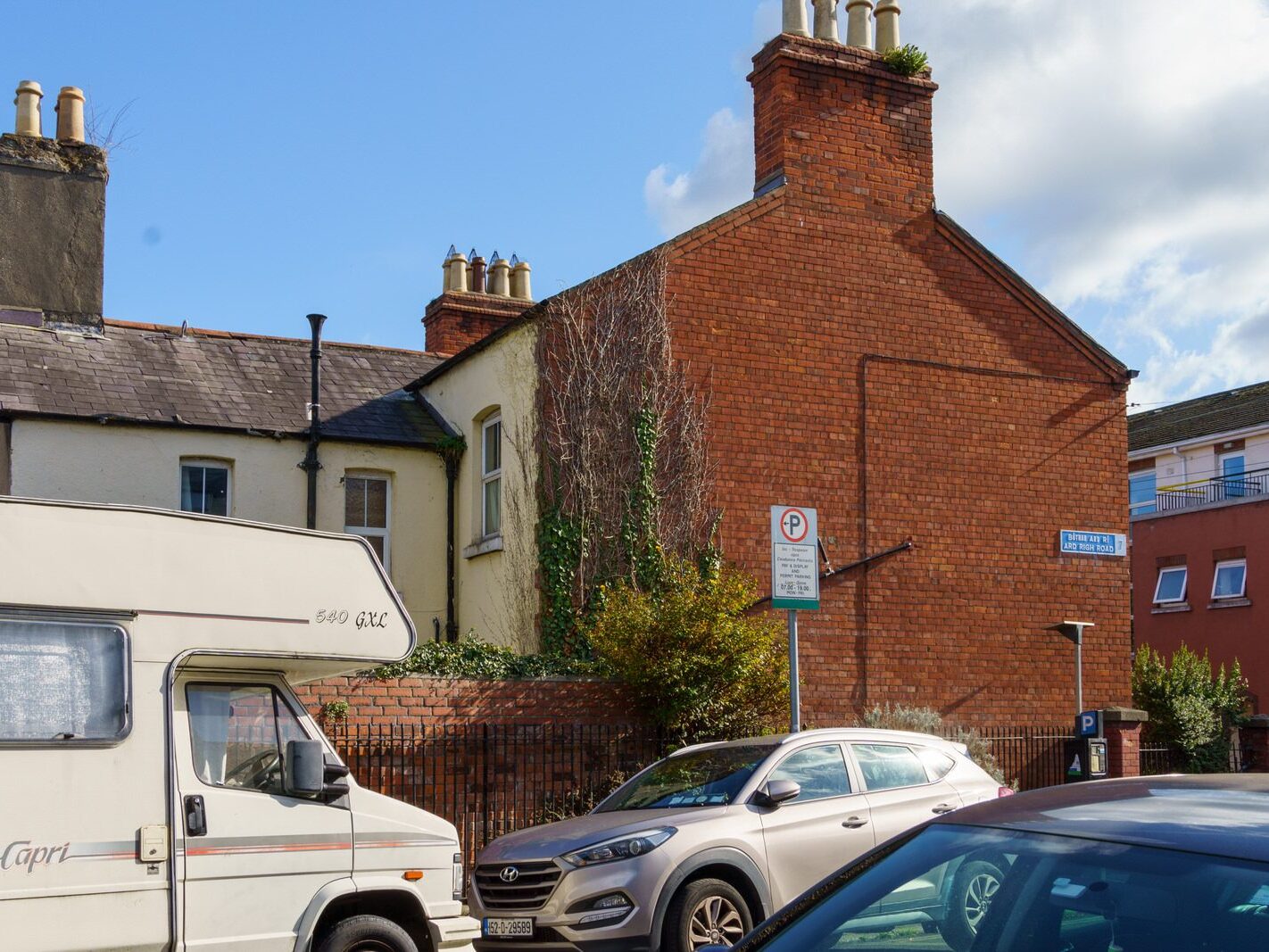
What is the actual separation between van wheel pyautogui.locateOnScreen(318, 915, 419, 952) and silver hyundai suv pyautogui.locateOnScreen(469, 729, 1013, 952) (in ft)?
4.24

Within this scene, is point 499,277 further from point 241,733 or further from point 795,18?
point 241,733

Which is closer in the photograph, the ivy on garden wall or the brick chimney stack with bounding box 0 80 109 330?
the ivy on garden wall

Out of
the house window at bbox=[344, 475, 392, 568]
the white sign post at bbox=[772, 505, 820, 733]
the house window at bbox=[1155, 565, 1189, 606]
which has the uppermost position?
the house window at bbox=[344, 475, 392, 568]

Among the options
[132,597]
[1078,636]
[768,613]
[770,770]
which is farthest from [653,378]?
[132,597]

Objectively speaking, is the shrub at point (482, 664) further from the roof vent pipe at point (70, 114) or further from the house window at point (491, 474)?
the roof vent pipe at point (70, 114)

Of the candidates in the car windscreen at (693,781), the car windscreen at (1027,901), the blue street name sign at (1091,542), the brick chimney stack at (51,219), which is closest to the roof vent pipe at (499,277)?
the brick chimney stack at (51,219)

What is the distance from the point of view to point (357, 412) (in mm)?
20781

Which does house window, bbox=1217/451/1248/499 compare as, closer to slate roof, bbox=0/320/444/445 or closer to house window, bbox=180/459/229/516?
slate roof, bbox=0/320/444/445

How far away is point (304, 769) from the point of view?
7613 mm

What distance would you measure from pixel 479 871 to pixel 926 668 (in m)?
10.1

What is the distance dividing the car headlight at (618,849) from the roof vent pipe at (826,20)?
13248 mm

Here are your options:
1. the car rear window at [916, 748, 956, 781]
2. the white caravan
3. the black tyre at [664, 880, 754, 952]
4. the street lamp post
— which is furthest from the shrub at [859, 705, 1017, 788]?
the white caravan

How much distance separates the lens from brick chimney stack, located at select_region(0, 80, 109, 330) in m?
19.2

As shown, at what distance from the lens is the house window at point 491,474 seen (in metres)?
19.4
